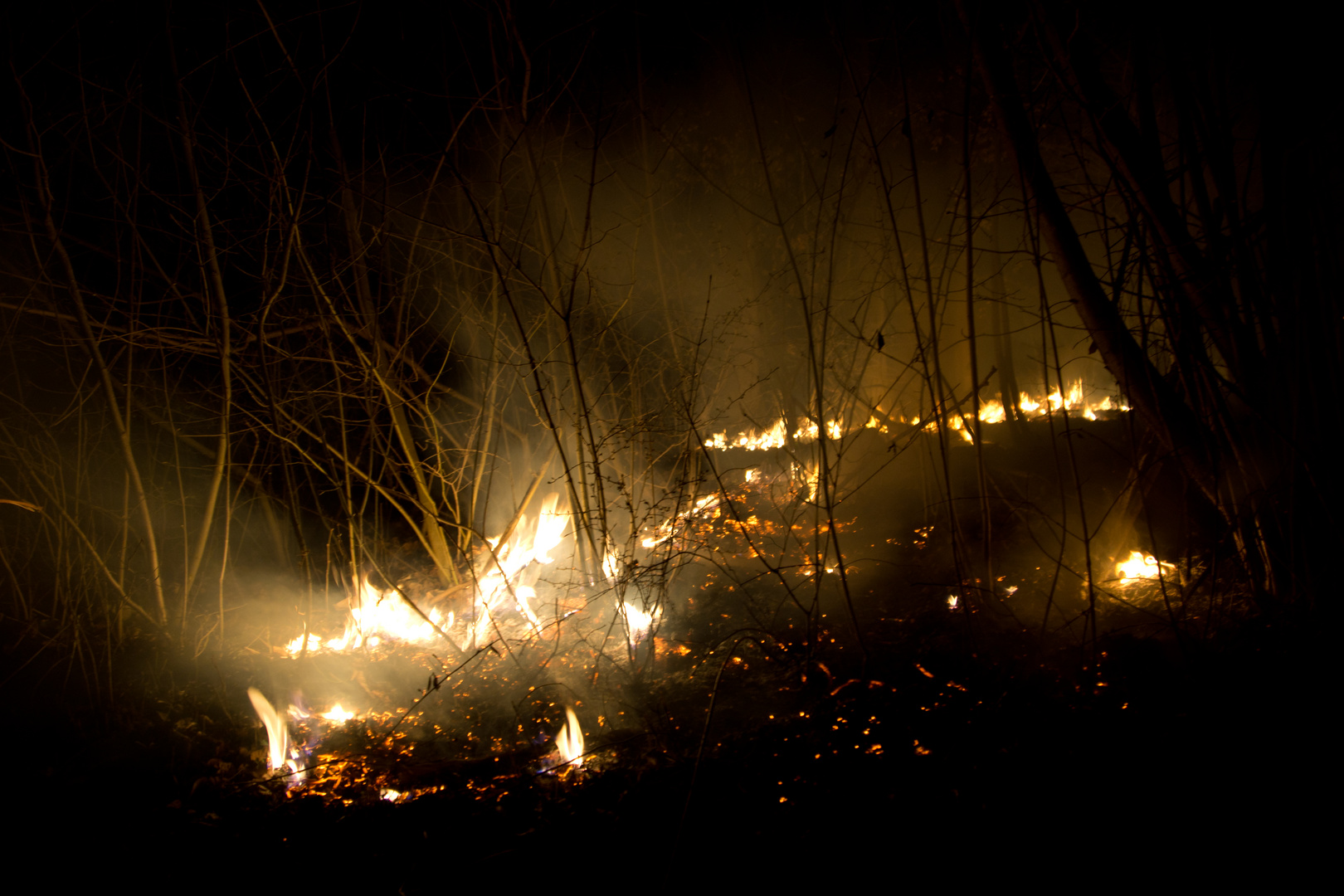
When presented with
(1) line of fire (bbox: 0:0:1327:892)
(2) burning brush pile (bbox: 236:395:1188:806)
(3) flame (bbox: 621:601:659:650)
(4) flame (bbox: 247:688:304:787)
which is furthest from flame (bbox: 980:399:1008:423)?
(4) flame (bbox: 247:688:304:787)

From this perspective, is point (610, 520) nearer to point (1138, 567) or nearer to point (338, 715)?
point (338, 715)

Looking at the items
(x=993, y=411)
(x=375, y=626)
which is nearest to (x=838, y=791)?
(x=375, y=626)

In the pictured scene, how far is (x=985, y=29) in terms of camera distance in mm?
2811

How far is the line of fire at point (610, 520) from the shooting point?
2.56 metres

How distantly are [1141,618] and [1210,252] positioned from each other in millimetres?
1977

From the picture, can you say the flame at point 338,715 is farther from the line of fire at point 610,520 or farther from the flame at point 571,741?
the flame at point 571,741

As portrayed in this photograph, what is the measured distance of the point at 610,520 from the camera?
20.9 ft

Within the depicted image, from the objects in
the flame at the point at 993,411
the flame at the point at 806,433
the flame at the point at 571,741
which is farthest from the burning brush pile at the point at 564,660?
the flame at the point at 993,411

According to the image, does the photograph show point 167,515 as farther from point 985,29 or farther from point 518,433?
point 985,29

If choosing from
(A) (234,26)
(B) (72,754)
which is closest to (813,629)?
(B) (72,754)

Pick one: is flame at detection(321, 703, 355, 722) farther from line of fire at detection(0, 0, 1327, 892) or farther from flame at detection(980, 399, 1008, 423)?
flame at detection(980, 399, 1008, 423)

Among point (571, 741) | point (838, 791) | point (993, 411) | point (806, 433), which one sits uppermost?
point (993, 411)

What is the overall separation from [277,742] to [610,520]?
131 inches

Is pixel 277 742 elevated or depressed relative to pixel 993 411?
depressed
